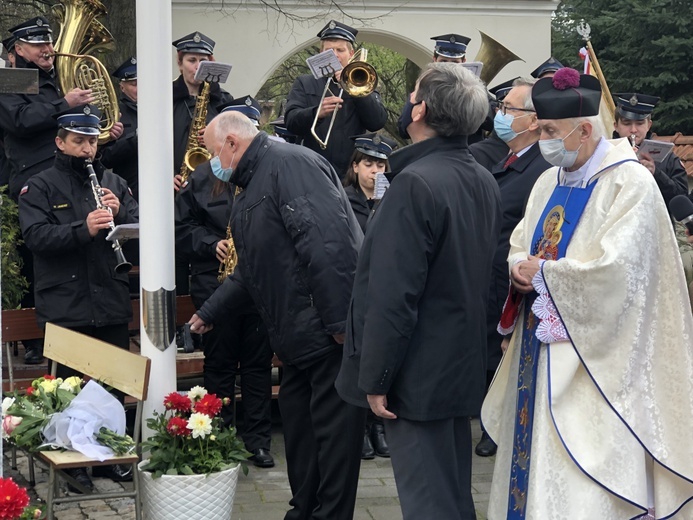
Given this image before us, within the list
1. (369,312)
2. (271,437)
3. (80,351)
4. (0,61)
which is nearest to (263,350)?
(271,437)

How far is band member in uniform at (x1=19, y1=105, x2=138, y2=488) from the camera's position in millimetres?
6539

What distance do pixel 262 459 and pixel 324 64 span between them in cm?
298

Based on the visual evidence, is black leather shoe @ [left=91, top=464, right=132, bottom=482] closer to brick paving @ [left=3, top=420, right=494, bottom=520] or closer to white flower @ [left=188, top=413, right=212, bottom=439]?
brick paving @ [left=3, top=420, right=494, bottom=520]

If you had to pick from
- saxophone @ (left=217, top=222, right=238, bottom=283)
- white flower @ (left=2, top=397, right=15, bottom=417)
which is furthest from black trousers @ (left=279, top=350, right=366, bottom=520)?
saxophone @ (left=217, top=222, right=238, bottom=283)

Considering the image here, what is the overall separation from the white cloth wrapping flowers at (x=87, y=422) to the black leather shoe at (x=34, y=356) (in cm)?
198

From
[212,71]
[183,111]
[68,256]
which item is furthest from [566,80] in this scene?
[183,111]

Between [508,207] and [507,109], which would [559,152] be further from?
[507,109]

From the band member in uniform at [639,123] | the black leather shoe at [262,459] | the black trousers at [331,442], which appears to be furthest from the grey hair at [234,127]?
the band member in uniform at [639,123]

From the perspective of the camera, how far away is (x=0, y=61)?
9.60 meters

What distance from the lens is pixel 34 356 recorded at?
7520mm

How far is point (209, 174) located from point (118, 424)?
2.16 metres

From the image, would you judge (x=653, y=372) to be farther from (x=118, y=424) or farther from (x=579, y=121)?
(x=118, y=424)

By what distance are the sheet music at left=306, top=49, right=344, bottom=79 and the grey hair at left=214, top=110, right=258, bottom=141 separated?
270 cm

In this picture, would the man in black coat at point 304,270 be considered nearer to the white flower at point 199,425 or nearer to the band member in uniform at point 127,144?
the white flower at point 199,425
